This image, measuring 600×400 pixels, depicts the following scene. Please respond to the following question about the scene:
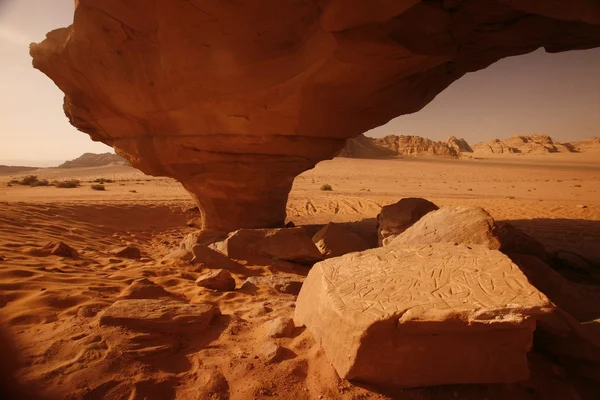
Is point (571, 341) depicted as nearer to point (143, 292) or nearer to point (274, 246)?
point (143, 292)

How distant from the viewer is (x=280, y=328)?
2.25 meters

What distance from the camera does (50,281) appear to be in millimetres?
3008

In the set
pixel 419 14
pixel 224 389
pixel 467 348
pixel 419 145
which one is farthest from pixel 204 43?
pixel 419 145

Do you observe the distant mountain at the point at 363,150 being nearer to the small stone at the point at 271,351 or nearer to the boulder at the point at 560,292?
the boulder at the point at 560,292

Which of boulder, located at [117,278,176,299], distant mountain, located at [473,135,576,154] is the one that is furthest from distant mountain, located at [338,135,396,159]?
boulder, located at [117,278,176,299]

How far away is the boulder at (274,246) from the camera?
474 cm

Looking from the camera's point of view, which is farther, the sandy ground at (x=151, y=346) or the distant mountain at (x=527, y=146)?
the distant mountain at (x=527, y=146)

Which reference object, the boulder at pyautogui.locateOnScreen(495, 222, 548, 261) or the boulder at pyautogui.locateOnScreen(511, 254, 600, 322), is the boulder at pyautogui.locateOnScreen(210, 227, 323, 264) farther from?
the boulder at pyautogui.locateOnScreen(511, 254, 600, 322)

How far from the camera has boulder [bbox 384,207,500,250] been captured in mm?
3202

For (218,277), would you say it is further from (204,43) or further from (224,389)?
(204,43)

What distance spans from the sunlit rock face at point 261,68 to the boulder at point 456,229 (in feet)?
7.29

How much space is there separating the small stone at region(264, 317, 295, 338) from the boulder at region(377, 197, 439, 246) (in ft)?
9.02

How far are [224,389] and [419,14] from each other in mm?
4836

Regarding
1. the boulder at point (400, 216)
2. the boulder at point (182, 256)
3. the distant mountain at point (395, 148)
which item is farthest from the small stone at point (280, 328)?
the distant mountain at point (395, 148)
